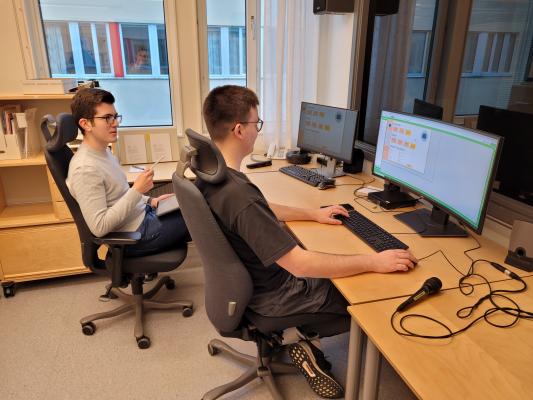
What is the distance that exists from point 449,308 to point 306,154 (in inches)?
74.0

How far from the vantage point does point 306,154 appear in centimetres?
299

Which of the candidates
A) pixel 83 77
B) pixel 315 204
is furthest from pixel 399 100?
pixel 83 77

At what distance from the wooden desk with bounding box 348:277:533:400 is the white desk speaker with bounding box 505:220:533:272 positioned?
0.24 m

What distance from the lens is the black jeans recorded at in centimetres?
213

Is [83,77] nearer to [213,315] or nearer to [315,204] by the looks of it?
[315,204]

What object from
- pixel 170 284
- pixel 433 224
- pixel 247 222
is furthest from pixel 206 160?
pixel 170 284

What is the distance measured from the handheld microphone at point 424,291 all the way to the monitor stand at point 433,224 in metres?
0.45

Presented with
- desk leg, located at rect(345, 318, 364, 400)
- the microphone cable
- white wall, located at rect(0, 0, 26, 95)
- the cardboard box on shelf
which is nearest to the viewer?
the microphone cable

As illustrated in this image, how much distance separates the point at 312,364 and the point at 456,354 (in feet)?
2.34

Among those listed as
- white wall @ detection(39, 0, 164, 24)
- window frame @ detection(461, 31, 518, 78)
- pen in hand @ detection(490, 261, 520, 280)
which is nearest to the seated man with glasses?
white wall @ detection(39, 0, 164, 24)

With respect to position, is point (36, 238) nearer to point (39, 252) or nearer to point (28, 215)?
point (39, 252)

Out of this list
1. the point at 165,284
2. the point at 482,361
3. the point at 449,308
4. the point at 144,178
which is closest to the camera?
the point at 482,361

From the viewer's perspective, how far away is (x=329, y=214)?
6.26ft

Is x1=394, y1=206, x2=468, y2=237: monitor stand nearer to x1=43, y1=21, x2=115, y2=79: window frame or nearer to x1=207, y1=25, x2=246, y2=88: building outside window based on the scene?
x1=207, y1=25, x2=246, y2=88: building outside window
